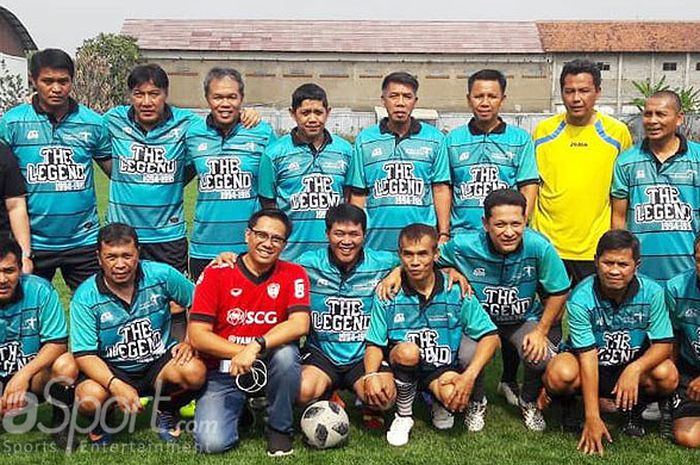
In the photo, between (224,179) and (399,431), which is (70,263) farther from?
(399,431)

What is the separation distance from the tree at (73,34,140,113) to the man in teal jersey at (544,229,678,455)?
29.7 m

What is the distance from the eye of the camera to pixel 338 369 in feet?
13.9

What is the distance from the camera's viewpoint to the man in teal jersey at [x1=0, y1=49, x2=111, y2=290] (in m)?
4.46

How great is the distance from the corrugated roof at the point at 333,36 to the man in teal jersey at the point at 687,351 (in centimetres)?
3388

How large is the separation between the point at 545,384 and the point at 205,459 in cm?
180

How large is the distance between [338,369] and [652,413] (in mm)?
1759

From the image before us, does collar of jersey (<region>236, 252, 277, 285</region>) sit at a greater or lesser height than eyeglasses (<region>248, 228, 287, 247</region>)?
lesser

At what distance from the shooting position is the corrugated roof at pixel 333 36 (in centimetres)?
3675

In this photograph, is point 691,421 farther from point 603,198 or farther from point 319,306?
point 319,306

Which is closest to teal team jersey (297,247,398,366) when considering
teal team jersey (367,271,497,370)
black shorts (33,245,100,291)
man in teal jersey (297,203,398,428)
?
man in teal jersey (297,203,398,428)

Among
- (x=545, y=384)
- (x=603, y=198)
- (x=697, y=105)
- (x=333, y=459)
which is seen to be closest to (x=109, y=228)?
(x=333, y=459)

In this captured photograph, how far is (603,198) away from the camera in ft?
15.4

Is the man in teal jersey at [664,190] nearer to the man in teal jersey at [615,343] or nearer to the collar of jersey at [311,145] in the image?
the man in teal jersey at [615,343]

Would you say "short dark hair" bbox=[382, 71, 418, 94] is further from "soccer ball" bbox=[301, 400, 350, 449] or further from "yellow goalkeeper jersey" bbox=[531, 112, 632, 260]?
"soccer ball" bbox=[301, 400, 350, 449]
